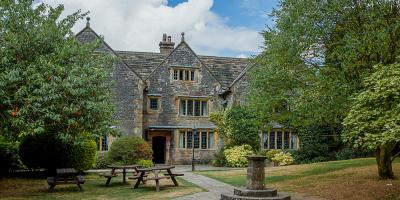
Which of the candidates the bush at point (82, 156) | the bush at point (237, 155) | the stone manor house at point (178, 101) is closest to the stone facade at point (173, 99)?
the stone manor house at point (178, 101)

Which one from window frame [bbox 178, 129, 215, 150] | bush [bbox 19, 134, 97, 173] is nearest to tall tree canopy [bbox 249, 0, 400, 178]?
bush [bbox 19, 134, 97, 173]

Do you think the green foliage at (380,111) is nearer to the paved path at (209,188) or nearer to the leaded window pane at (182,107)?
the paved path at (209,188)

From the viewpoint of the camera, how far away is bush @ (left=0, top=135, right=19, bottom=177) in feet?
75.8

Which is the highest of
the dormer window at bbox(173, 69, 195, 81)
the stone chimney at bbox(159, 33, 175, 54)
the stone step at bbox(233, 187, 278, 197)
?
the stone chimney at bbox(159, 33, 175, 54)

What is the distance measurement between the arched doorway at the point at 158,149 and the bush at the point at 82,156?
38.0 ft

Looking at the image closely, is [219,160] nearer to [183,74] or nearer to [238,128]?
[238,128]

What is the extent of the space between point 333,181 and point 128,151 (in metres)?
14.8

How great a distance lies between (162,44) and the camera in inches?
1572

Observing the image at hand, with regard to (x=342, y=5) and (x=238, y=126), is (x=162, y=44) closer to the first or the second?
(x=238, y=126)

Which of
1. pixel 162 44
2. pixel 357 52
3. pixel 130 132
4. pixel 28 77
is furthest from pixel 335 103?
pixel 162 44

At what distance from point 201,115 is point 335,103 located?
825 inches

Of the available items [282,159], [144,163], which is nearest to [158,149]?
[144,163]

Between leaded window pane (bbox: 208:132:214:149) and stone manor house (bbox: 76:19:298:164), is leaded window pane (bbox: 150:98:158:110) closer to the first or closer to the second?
stone manor house (bbox: 76:19:298:164)

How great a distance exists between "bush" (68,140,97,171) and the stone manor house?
8.80 m
